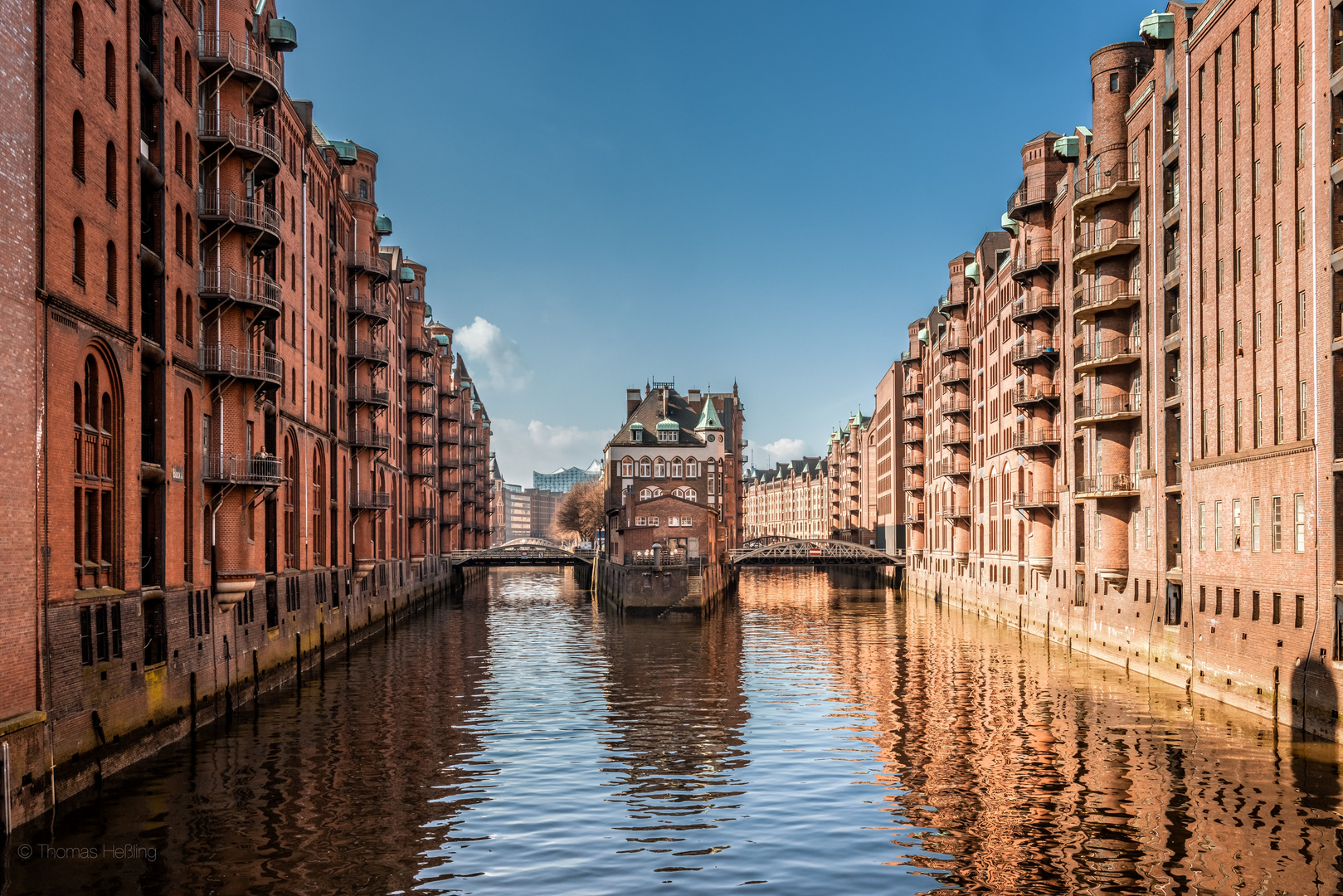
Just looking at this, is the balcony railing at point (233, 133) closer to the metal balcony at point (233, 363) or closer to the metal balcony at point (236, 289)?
the metal balcony at point (236, 289)

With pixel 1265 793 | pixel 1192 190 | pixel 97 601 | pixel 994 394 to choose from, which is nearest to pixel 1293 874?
pixel 1265 793

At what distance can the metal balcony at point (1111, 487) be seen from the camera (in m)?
47.4

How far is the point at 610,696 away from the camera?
41.8m

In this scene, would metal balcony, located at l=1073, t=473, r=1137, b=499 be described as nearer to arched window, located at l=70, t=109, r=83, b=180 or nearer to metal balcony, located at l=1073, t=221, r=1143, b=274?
metal balcony, located at l=1073, t=221, r=1143, b=274

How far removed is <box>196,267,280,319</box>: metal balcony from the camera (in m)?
36.7

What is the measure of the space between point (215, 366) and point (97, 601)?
12247 millimetres

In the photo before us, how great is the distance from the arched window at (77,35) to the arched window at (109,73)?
1.45 m

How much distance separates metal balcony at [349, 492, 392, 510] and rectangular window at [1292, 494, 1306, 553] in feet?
148

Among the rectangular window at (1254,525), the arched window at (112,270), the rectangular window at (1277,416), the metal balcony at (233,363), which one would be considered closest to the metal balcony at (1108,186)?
the rectangular window at (1277,416)

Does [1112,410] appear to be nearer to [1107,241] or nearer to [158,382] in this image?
[1107,241]

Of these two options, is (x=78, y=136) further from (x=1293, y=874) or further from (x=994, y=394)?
(x=994, y=394)

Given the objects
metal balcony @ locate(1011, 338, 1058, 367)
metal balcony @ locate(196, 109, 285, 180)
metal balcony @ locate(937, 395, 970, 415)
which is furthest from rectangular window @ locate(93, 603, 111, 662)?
metal balcony @ locate(937, 395, 970, 415)

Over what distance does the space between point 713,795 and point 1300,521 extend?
17.8 metres

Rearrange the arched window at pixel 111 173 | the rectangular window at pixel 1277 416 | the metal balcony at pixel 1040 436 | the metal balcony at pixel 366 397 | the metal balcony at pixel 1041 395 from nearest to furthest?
the arched window at pixel 111 173 < the rectangular window at pixel 1277 416 < the metal balcony at pixel 1040 436 < the metal balcony at pixel 1041 395 < the metal balcony at pixel 366 397
